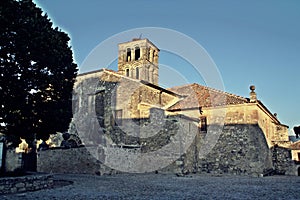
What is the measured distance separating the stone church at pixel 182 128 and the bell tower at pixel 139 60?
8.22 metres

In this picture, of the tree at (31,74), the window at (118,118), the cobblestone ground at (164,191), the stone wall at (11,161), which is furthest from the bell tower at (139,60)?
the cobblestone ground at (164,191)

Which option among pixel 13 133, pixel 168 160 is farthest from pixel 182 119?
pixel 13 133

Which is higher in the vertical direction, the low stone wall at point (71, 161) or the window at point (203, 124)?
the window at point (203, 124)

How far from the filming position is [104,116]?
81.0 ft

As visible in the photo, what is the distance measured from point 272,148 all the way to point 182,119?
8858 mm

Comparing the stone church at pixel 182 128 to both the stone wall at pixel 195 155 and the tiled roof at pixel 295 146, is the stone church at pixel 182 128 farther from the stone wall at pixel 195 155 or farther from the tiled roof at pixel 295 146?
the tiled roof at pixel 295 146

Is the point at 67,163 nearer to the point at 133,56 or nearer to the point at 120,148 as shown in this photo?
the point at 120,148

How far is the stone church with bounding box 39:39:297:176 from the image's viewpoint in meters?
18.5

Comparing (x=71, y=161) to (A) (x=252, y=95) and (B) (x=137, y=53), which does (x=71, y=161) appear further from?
(B) (x=137, y=53)

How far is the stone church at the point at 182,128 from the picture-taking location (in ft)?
60.6

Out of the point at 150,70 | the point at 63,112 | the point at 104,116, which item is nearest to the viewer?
the point at 63,112

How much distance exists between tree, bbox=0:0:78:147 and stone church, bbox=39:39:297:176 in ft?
17.6

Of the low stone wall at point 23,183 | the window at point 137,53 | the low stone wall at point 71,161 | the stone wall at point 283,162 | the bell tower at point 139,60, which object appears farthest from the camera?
the window at point 137,53

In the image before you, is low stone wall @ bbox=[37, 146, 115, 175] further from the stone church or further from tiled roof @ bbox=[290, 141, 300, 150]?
tiled roof @ bbox=[290, 141, 300, 150]
